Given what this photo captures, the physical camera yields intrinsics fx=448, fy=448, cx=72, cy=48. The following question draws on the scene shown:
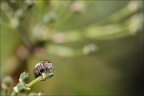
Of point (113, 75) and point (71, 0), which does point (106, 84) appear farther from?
point (71, 0)

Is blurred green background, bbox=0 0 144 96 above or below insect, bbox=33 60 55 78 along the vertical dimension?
above

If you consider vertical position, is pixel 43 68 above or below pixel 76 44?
below

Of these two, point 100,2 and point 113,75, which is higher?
point 100,2

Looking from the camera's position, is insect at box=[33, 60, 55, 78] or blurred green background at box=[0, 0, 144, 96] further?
blurred green background at box=[0, 0, 144, 96]

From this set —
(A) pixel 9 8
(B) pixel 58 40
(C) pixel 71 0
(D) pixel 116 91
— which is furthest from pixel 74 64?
(A) pixel 9 8

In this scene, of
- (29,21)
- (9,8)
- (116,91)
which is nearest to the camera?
(9,8)

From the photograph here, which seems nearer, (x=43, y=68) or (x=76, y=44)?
(x=43, y=68)

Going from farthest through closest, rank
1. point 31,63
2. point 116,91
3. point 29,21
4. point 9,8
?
point 116,91 → point 31,63 → point 29,21 → point 9,8

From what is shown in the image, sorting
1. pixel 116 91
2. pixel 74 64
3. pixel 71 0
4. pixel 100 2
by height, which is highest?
pixel 100 2
